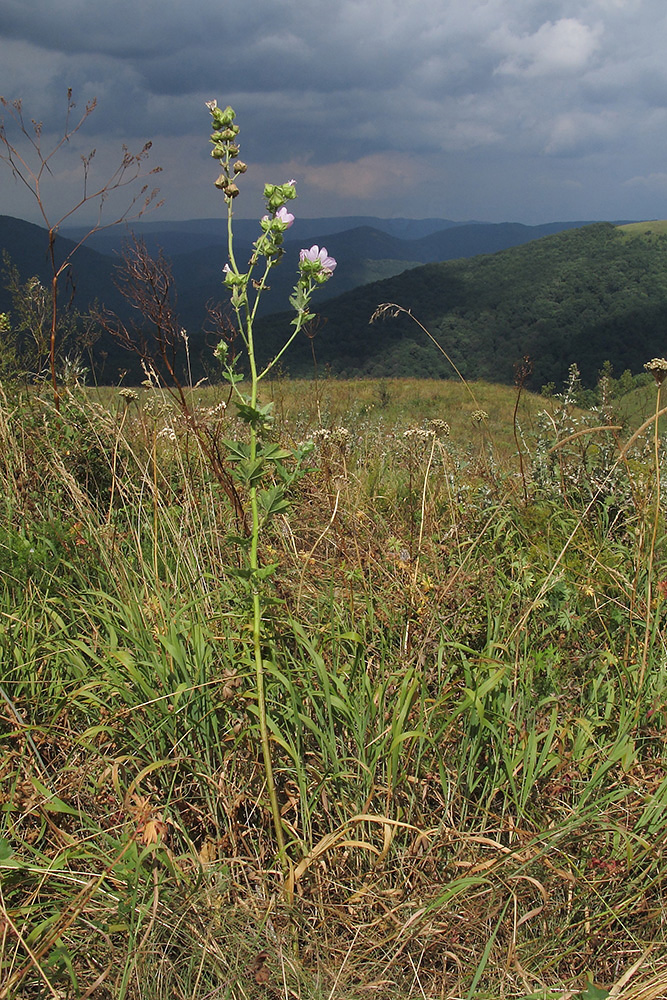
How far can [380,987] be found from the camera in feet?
4.28

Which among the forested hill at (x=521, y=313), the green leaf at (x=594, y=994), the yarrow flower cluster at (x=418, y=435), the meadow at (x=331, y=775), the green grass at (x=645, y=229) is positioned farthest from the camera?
the green grass at (x=645, y=229)

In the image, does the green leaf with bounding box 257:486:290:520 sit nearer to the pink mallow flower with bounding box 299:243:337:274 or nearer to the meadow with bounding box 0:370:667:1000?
the meadow with bounding box 0:370:667:1000

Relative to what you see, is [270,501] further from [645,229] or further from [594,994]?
[645,229]

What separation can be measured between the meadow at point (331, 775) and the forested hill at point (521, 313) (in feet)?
194

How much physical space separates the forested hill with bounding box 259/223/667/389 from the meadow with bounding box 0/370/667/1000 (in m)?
59.1

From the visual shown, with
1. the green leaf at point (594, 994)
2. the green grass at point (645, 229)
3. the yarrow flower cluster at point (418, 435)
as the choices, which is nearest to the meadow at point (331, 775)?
the green leaf at point (594, 994)

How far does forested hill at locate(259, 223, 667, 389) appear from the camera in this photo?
71375 mm

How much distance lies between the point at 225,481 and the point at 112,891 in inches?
48.2

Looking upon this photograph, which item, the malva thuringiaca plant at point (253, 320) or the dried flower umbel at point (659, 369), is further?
the dried flower umbel at point (659, 369)

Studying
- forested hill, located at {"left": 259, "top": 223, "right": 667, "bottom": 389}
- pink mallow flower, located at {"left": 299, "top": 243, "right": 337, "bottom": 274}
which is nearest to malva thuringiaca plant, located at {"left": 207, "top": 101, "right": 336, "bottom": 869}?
pink mallow flower, located at {"left": 299, "top": 243, "right": 337, "bottom": 274}

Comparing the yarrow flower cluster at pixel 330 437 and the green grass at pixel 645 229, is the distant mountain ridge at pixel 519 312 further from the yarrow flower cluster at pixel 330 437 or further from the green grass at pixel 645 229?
the yarrow flower cluster at pixel 330 437

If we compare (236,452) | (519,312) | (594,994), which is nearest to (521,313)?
(519,312)

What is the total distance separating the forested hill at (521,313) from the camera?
71375 millimetres

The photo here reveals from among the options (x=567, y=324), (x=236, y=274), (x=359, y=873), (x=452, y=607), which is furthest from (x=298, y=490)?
(x=567, y=324)
